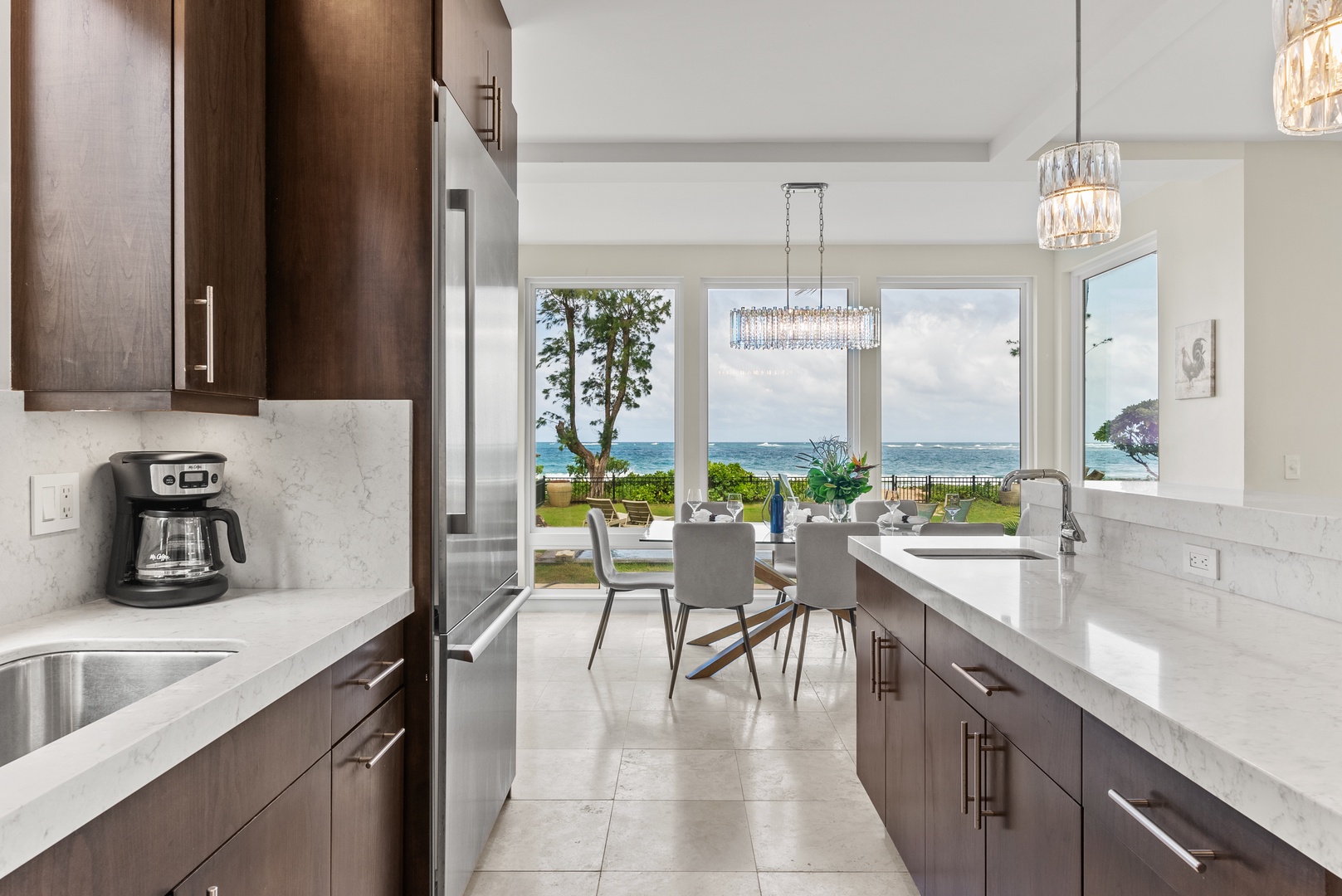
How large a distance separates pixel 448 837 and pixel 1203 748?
1667 mm

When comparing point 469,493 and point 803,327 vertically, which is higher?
point 803,327

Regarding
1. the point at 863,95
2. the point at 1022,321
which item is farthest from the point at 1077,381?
→ the point at 863,95

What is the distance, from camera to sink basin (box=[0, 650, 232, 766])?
134 cm

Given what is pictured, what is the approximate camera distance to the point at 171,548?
5.48ft

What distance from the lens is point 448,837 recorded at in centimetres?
190

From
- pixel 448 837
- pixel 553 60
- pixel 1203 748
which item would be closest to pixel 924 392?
pixel 553 60

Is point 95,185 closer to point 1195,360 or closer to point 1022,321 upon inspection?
point 1195,360

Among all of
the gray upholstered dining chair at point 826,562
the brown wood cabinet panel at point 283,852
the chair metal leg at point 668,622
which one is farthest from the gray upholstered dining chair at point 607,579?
the brown wood cabinet panel at point 283,852

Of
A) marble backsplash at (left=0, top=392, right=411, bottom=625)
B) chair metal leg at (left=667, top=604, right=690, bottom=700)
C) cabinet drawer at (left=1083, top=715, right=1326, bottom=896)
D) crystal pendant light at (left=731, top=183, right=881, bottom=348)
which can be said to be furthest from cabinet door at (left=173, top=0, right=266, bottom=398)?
crystal pendant light at (left=731, top=183, right=881, bottom=348)

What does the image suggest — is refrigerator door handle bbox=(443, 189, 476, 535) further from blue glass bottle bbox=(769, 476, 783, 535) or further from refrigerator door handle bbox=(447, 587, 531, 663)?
blue glass bottle bbox=(769, 476, 783, 535)

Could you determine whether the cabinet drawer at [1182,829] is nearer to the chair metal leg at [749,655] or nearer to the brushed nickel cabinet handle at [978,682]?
the brushed nickel cabinet handle at [978,682]

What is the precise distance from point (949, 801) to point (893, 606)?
1.91 ft

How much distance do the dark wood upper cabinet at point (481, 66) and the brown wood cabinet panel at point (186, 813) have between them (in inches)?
57.1

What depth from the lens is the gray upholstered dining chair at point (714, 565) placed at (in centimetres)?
372
